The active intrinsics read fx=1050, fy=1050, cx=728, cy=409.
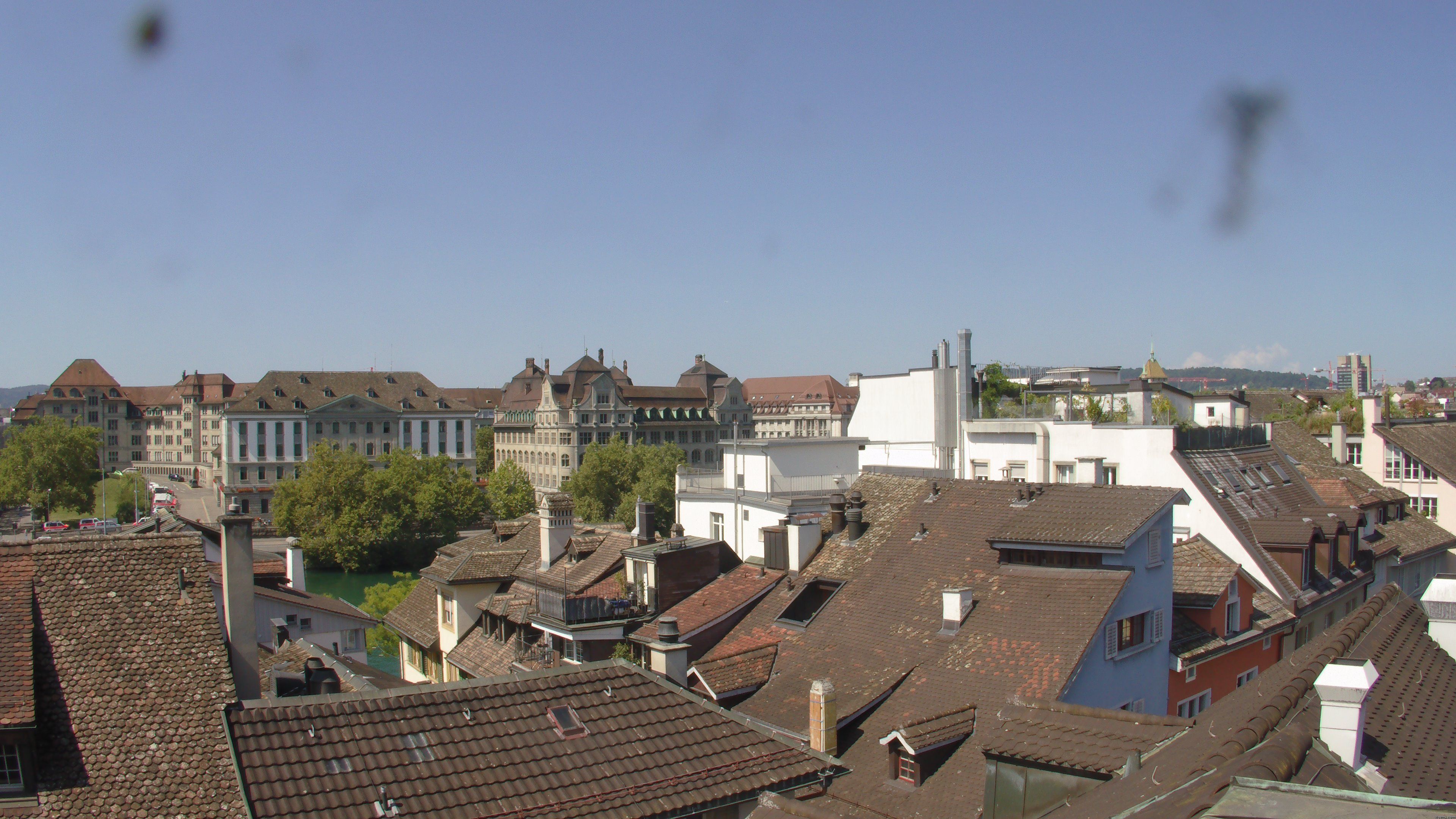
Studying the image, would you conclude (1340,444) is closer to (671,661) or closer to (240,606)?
(671,661)

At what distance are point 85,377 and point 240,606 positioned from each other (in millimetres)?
190900

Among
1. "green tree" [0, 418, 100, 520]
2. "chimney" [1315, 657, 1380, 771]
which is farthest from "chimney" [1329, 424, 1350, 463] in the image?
"green tree" [0, 418, 100, 520]

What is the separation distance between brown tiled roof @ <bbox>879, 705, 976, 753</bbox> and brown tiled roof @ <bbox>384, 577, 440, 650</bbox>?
20321 mm

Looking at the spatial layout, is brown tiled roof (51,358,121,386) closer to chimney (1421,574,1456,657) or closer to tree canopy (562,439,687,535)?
tree canopy (562,439,687,535)

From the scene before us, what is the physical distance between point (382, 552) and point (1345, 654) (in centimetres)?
9324

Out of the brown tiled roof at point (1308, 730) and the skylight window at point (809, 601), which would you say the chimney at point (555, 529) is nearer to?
the skylight window at point (809, 601)

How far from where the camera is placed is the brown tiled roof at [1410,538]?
113 feet

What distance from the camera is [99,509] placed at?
10925cm

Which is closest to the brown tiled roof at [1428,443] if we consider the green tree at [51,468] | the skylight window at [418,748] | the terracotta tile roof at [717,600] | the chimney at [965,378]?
the chimney at [965,378]

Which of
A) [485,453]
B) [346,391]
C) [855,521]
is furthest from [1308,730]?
[485,453]

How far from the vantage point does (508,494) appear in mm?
110688

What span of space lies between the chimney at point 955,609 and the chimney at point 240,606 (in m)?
13.0

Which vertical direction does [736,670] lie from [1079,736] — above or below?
below

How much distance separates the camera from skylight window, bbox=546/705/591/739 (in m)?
12.7
